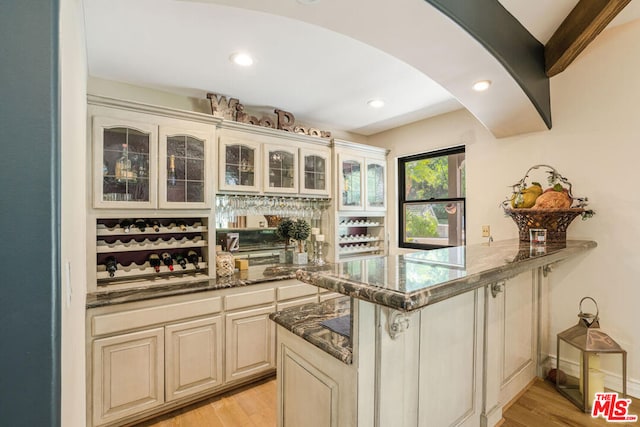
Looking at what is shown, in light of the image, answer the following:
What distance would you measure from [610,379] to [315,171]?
2.99 metres

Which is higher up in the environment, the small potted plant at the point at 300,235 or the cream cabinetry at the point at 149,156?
the cream cabinetry at the point at 149,156

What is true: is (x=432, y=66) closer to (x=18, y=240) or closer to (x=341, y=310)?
(x=341, y=310)

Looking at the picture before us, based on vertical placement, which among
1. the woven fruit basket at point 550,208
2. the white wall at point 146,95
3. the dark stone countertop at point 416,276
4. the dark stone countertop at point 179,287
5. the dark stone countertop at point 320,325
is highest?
the white wall at point 146,95

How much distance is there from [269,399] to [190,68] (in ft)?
8.60

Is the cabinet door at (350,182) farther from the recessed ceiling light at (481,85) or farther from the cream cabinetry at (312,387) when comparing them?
the cream cabinetry at (312,387)

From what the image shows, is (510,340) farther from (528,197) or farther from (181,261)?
(181,261)

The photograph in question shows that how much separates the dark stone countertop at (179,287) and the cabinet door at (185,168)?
619 millimetres

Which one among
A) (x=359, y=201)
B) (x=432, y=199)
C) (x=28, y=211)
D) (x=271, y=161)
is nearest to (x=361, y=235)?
(x=359, y=201)

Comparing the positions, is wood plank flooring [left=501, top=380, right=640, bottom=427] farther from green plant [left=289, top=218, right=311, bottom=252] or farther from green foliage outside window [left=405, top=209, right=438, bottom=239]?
green plant [left=289, top=218, right=311, bottom=252]

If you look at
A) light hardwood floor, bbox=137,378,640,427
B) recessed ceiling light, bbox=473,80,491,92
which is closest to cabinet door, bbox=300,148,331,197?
recessed ceiling light, bbox=473,80,491,92

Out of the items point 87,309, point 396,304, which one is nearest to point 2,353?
point 396,304

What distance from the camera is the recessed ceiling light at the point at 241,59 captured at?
6.82 ft

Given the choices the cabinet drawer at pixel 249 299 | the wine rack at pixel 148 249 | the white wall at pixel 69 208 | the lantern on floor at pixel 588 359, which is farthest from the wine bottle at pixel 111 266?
the lantern on floor at pixel 588 359

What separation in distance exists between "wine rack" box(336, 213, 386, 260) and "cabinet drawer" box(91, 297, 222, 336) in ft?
5.61
